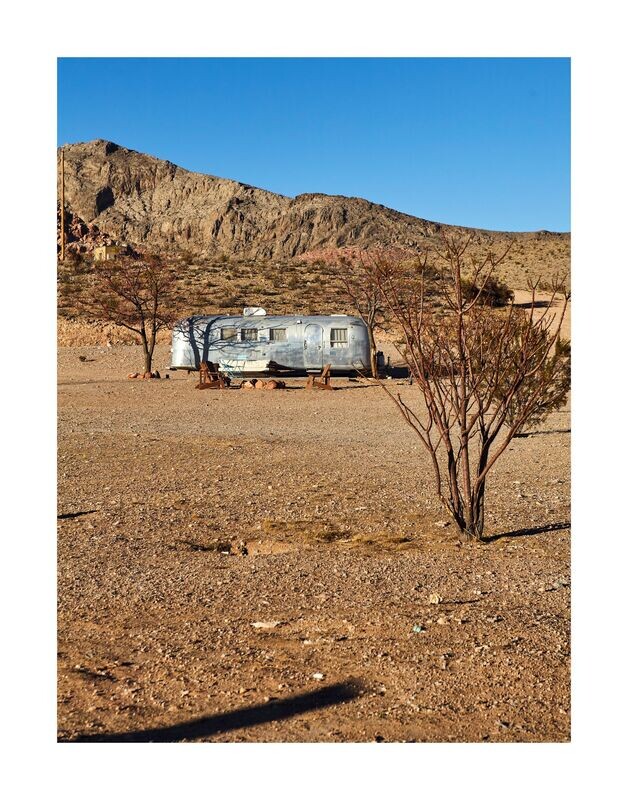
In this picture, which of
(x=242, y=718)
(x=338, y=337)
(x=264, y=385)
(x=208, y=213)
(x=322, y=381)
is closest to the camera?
(x=242, y=718)

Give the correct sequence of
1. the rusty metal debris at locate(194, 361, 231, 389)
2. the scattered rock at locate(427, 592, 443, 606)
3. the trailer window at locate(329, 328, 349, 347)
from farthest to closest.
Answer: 1. the trailer window at locate(329, 328, 349, 347)
2. the rusty metal debris at locate(194, 361, 231, 389)
3. the scattered rock at locate(427, 592, 443, 606)

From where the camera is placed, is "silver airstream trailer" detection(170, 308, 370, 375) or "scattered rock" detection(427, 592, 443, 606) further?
"silver airstream trailer" detection(170, 308, 370, 375)

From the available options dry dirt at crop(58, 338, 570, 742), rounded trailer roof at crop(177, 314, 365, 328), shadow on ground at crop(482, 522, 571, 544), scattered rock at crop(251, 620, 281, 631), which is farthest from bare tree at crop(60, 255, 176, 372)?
scattered rock at crop(251, 620, 281, 631)

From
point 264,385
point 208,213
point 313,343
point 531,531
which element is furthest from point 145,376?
point 208,213

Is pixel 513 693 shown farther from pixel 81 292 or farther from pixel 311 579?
pixel 81 292

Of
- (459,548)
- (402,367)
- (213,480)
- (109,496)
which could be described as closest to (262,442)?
(213,480)

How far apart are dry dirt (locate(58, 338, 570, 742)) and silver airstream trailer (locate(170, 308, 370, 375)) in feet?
40.6

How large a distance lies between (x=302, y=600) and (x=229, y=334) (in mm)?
18947

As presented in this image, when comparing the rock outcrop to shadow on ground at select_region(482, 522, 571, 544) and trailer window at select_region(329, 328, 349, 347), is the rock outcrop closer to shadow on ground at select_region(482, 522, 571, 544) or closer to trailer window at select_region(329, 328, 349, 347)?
trailer window at select_region(329, 328, 349, 347)

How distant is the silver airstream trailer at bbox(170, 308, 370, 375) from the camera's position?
23.8m

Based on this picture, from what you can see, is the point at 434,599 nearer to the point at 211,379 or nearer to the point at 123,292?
the point at 211,379

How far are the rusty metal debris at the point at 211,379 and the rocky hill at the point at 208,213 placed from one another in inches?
1883

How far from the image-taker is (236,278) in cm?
4472

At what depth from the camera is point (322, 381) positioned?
75.9 ft
